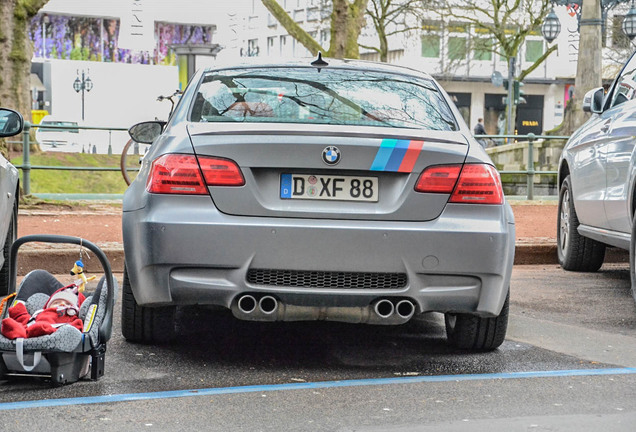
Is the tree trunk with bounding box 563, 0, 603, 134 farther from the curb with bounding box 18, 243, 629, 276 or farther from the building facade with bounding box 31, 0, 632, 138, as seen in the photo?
the building facade with bounding box 31, 0, 632, 138

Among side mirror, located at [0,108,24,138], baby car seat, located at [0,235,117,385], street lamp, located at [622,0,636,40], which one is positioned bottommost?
baby car seat, located at [0,235,117,385]

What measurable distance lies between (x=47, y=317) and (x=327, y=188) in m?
1.35

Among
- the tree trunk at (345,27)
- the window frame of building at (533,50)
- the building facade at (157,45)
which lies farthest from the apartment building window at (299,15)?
the tree trunk at (345,27)

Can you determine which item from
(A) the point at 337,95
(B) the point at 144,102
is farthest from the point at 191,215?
(B) the point at 144,102

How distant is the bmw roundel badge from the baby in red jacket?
4.18ft

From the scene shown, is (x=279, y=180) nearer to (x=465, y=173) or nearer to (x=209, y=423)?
(x=465, y=173)

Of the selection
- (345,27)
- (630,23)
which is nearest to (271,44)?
(630,23)

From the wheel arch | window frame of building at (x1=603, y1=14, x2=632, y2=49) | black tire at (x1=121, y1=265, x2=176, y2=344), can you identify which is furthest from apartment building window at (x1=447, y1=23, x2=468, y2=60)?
black tire at (x1=121, y1=265, x2=176, y2=344)

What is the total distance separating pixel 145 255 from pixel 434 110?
1.66 meters

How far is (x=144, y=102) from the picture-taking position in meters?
54.3

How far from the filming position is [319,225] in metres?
5.38

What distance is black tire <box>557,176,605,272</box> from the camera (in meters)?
9.97

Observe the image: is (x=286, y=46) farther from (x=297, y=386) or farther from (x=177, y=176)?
(x=297, y=386)

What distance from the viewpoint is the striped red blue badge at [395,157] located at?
214 inches
